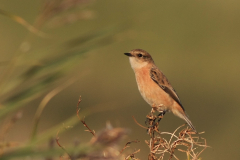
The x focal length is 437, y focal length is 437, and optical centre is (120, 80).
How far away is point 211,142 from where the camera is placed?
36.7ft

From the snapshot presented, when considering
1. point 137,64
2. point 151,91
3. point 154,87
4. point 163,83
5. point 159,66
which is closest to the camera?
point 151,91

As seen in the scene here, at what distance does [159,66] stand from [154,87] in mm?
11790

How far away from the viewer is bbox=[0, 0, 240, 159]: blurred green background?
11887mm

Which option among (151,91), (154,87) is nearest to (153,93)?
(151,91)

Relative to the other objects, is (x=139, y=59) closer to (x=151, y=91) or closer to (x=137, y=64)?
(x=137, y=64)

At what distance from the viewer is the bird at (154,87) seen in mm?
5625

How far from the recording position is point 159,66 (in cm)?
1748

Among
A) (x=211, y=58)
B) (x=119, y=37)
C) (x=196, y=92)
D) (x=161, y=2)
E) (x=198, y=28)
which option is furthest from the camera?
(x=161, y=2)

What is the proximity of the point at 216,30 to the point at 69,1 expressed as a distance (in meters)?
19.0

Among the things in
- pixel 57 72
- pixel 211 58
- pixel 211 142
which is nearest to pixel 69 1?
pixel 57 72

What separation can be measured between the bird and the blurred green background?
9.69ft

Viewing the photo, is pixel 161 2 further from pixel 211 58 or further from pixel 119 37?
pixel 119 37

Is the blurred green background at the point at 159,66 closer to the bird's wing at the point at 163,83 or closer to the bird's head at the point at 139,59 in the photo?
the bird's head at the point at 139,59

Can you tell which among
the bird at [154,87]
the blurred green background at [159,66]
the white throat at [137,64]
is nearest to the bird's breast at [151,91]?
the bird at [154,87]
